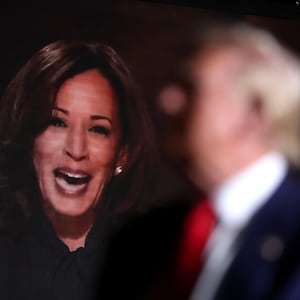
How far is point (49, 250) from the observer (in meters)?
2.05

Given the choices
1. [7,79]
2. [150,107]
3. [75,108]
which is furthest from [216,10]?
[7,79]

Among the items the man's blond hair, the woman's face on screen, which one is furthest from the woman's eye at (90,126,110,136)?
the man's blond hair

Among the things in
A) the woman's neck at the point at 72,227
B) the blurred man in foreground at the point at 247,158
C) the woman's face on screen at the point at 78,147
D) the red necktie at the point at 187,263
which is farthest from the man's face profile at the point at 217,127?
the woman's neck at the point at 72,227

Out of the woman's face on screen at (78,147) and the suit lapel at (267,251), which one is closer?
the suit lapel at (267,251)

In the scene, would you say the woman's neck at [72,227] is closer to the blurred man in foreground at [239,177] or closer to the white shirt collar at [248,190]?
the blurred man in foreground at [239,177]

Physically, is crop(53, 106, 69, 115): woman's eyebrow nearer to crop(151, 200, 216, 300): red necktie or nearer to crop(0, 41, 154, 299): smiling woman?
crop(0, 41, 154, 299): smiling woman

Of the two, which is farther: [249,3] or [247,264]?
[249,3]

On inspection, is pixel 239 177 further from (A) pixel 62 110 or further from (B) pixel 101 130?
(A) pixel 62 110

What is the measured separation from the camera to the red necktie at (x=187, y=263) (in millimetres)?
2014

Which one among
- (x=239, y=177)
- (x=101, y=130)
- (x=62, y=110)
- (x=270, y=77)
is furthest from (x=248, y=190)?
(x=62, y=110)

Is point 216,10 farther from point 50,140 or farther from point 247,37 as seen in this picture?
point 50,140

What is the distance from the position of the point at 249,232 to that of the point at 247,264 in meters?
0.10

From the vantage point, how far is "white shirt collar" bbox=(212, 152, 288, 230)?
2010 millimetres

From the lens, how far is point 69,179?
81.3 inches
